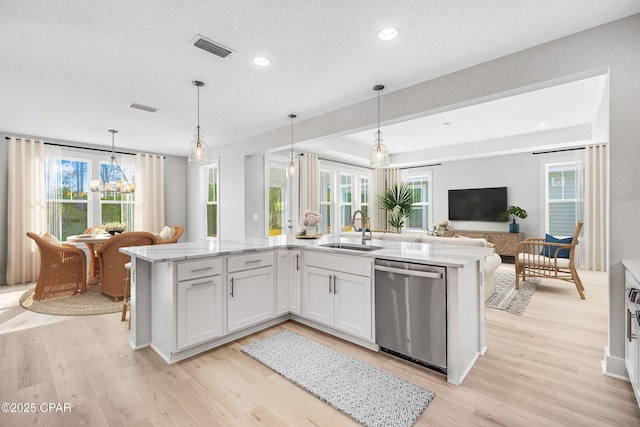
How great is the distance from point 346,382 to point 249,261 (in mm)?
1321

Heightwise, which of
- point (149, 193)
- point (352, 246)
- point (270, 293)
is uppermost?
point (149, 193)

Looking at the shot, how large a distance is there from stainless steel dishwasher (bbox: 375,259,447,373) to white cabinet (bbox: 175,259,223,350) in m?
1.36

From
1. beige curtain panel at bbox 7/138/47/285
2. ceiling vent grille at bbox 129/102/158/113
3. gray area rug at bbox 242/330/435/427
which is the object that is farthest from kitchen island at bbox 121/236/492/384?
beige curtain panel at bbox 7/138/47/285

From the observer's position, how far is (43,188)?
5.22 metres

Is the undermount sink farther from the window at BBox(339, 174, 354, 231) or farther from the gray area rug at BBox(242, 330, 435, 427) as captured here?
the window at BBox(339, 174, 354, 231)

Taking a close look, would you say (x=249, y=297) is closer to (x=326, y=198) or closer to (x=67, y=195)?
(x=326, y=198)


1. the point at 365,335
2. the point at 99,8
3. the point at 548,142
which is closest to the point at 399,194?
the point at 548,142

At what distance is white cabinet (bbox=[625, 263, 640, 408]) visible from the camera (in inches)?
63.6

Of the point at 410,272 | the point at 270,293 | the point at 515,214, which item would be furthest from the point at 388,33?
the point at 515,214

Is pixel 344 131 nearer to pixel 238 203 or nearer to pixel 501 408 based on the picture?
pixel 238 203

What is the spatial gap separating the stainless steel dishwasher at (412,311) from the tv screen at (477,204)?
5681 mm

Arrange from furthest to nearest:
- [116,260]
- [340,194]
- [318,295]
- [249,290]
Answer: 1. [340,194]
2. [116,260]
3. [318,295]
4. [249,290]

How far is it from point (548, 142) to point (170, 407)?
276 inches

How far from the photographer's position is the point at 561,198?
6215 mm
